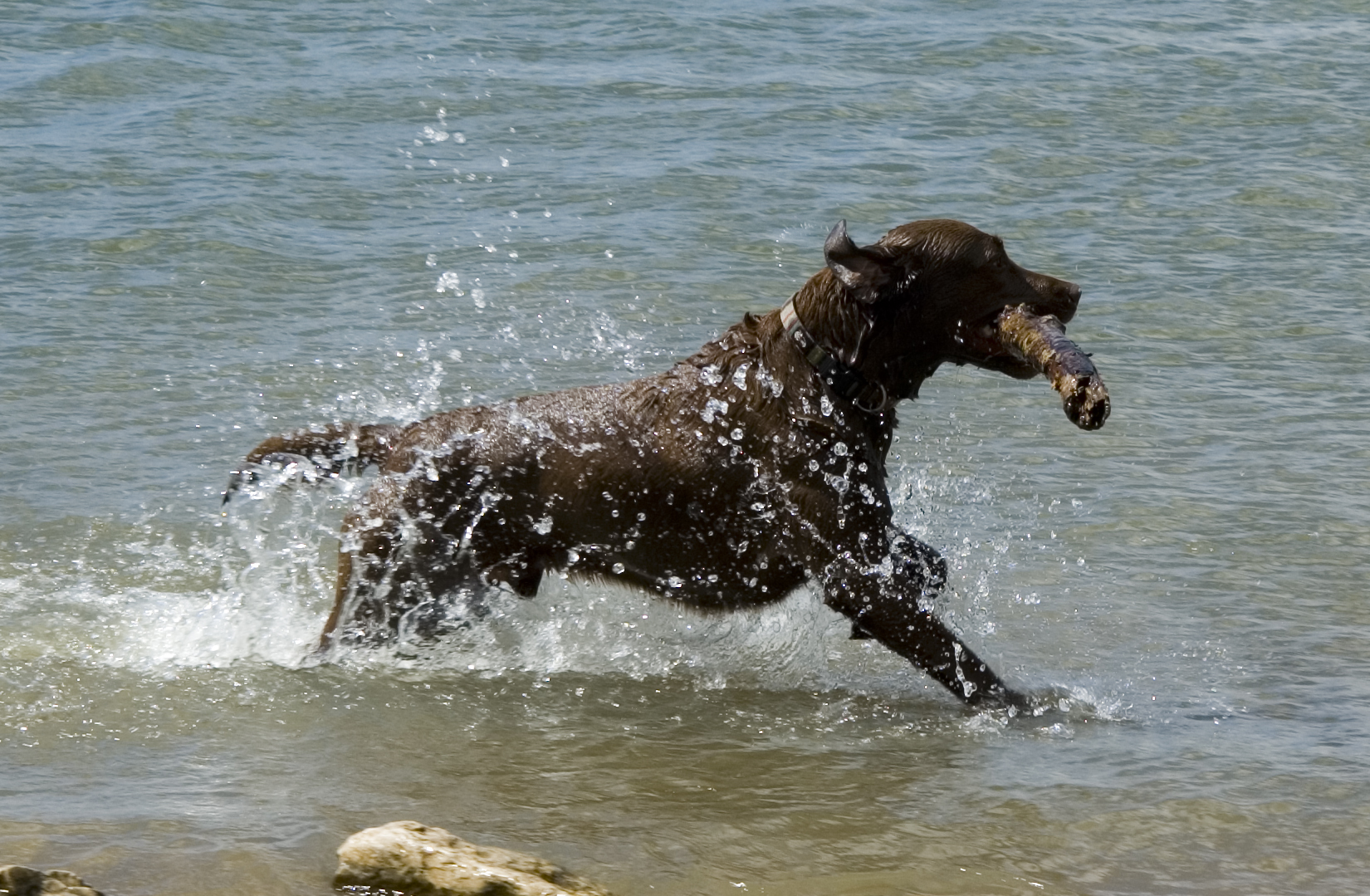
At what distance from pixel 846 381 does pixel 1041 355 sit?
571 millimetres

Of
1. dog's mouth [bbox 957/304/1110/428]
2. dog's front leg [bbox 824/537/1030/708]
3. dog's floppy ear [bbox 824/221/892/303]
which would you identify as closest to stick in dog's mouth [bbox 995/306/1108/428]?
dog's mouth [bbox 957/304/1110/428]

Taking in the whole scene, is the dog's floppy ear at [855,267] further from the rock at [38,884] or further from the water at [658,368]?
the rock at [38,884]

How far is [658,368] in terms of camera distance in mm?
8375

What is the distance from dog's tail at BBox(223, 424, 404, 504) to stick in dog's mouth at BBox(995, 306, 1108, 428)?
72.9 inches

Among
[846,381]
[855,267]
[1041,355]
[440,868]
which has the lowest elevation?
[440,868]

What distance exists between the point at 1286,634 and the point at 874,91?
25.2ft

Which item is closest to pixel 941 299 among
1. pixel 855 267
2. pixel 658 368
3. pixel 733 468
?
pixel 855 267

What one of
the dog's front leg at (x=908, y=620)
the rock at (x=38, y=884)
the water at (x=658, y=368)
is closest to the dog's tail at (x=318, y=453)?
the water at (x=658, y=368)

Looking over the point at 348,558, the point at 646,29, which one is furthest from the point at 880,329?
the point at 646,29

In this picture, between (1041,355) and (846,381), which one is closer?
(1041,355)

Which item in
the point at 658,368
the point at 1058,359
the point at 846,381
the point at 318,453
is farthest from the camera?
the point at 658,368

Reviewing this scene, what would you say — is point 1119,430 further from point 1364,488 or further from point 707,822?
point 707,822

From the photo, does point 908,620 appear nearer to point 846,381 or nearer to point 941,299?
point 846,381

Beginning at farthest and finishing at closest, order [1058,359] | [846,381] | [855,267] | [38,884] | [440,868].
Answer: [846,381] → [855,267] → [1058,359] → [440,868] → [38,884]
